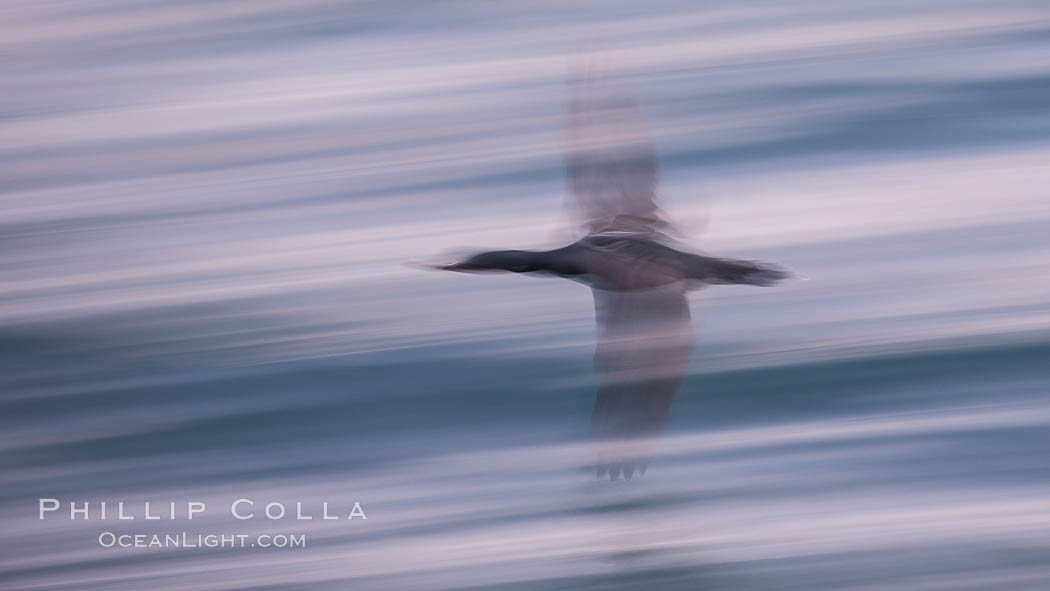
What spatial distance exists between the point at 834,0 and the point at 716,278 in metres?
3.94

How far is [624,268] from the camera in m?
5.94

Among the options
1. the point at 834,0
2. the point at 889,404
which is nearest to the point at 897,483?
the point at 889,404

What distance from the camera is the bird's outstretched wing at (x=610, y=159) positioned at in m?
6.18

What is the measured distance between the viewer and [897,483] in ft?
19.4

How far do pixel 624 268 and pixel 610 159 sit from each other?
1.56 feet

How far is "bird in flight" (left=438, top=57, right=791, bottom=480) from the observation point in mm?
5691

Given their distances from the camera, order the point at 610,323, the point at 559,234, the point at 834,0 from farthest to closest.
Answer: the point at 834,0
the point at 559,234
the point at 610,323

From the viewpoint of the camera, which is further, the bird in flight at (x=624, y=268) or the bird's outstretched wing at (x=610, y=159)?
the bird's outstretched wing at (x=610, y=159)

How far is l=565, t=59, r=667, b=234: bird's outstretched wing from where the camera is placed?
618 centimetres

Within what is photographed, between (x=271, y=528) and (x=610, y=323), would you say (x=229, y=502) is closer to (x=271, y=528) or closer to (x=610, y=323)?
(x=271, y=528)

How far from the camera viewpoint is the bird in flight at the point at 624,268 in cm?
569

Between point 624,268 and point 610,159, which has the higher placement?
point 610,159

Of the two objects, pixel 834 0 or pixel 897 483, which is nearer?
pixel 897 483

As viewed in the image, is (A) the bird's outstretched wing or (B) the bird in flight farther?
(A) the bird's outstretched wing
